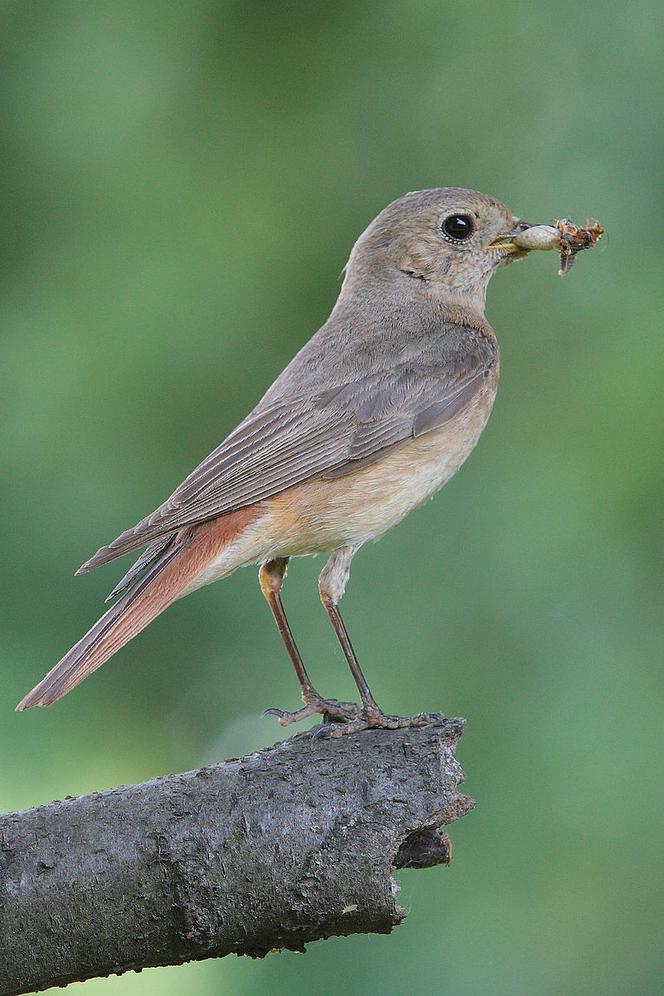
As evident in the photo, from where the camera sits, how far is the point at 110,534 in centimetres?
544

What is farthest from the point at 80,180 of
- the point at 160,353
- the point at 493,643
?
the point at 493,643

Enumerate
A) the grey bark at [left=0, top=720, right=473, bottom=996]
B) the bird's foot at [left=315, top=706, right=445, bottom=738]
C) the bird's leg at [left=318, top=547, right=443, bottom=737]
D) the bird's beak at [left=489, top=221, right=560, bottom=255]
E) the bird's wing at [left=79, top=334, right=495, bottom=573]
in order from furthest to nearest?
the bird's beak at [left=489, top=221, right=560, bottom=255] → the bird's wing at [left=79, top=334, right=495, bottom=573] → the bird's leg at [left=318, top=547, right=443, bottom=737] → the bird's foot at [left=315, top=706, right=445, bottom=738] → the grey bark at [left=0, top=720, right=473, bottom=996]

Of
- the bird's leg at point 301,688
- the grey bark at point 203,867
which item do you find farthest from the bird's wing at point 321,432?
the grey bark at point 203,867

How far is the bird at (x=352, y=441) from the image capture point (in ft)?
12.8

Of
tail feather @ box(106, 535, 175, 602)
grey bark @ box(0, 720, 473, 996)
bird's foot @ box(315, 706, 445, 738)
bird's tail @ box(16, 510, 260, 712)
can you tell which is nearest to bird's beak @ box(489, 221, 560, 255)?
bird's tail @ box(16, 510, 260, 712)

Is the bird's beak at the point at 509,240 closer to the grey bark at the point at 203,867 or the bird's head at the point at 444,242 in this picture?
the bird's head at the point at 444,242

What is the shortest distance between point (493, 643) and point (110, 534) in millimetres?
1527

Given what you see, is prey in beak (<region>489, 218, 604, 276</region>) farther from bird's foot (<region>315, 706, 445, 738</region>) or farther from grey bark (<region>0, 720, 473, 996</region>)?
grey bark (<region>0, 720, 473, 996</region>)

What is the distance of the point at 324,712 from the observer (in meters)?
4.17

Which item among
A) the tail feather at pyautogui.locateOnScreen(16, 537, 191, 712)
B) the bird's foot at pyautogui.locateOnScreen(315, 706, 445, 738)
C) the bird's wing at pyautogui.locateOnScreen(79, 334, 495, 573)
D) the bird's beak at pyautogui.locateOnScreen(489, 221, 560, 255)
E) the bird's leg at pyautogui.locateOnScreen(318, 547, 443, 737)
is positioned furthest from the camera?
the bird's beak at pyautogui.locateOnScreen(489, 221, 560, 255)

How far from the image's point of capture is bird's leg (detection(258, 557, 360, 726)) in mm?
4129

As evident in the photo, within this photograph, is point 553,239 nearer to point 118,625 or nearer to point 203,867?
point 118,625

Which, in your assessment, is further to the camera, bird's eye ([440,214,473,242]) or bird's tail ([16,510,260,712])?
bird's eye ([440,214,473,242])

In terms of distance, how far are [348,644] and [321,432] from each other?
656mm
